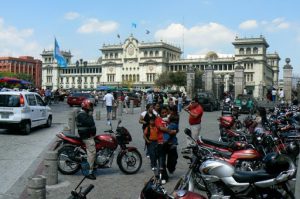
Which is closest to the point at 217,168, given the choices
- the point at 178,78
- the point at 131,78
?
the point at 178,78

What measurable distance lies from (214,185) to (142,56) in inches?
4707

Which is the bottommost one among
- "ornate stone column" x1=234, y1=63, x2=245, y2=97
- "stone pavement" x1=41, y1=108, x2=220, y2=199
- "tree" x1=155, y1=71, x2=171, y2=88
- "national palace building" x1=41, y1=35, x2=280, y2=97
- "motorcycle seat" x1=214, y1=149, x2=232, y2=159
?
"stone pavement" x1=41, y1=108, x2=220, y2=199

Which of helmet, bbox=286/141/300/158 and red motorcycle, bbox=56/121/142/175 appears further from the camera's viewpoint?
red motorcycle, bbox=56/121/142/175

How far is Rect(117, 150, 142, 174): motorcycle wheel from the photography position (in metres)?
Answer: 8.90

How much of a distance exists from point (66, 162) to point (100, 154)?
75 cm

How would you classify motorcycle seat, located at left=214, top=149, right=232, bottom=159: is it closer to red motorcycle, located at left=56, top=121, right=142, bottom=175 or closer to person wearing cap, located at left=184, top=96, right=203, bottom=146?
red motorcycle, located at left=56, top=121, right=142, bottom=175

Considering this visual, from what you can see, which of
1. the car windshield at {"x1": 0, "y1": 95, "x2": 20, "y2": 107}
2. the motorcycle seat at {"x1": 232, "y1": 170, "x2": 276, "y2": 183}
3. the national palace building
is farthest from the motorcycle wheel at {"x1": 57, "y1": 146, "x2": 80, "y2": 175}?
the national palace building

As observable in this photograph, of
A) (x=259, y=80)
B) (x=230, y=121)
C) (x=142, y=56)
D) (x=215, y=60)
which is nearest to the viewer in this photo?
(x=230, y=121)

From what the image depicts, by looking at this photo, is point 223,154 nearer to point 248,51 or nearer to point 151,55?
point 248,51

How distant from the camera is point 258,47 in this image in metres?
108

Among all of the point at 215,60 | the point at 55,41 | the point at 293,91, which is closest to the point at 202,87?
the point at 293,91

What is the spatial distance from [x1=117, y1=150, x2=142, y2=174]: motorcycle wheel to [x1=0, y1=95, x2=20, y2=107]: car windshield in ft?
24.2

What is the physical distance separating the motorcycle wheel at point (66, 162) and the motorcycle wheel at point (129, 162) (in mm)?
957

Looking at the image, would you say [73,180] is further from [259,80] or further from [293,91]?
[259,80]
